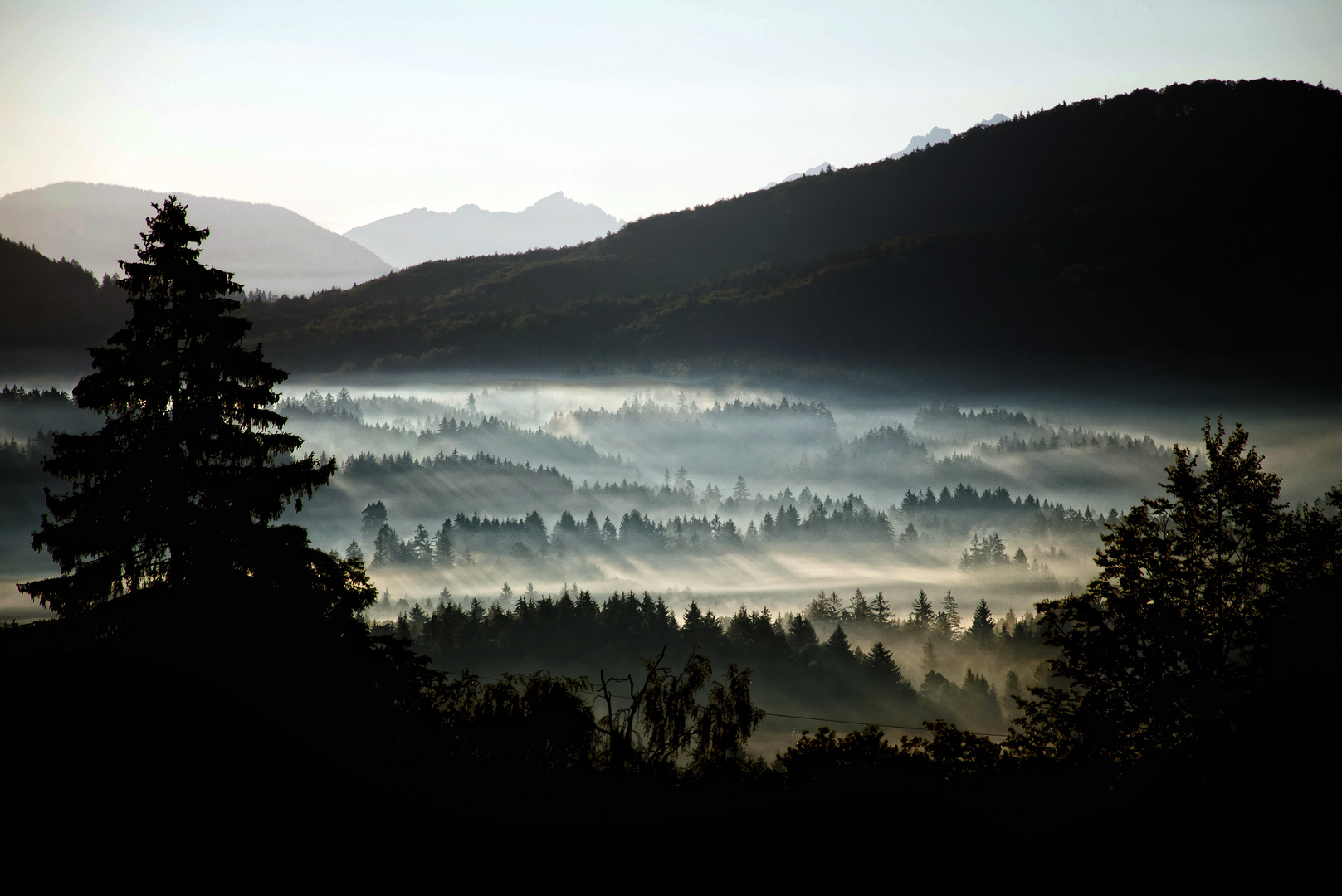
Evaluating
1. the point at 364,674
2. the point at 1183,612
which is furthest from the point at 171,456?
the point at 1183,612

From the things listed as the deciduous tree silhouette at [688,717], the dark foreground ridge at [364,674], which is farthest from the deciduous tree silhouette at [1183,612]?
the deciduous tree silhouette at [688,717]

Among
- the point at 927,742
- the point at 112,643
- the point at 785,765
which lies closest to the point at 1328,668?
the point at 927,742

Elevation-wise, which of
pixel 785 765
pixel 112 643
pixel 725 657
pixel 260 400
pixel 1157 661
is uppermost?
pixel 260 400

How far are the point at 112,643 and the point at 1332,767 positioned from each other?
1252 inches

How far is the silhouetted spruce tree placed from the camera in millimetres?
23578

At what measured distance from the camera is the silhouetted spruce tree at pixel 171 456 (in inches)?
928

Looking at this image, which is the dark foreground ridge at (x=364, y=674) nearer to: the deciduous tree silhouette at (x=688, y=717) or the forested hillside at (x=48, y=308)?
the deciduous tree silhouette at (x=688, y=717)

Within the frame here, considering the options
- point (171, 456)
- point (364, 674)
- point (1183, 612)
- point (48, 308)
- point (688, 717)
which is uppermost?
point (48, 308)

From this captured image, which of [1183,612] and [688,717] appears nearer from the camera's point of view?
[1183,612]

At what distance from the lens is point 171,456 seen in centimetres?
2462

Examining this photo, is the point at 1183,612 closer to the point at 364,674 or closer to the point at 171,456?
the point at 364,674

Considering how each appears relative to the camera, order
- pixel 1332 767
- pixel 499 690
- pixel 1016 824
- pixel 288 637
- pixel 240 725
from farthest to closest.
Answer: pixel 499 690 < pixel 1016 824 < pixel 288 637 < pixel 240 725 < pixel 1332 767

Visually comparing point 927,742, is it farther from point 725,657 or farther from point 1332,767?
point 725,657

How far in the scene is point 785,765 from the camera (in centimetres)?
3672
